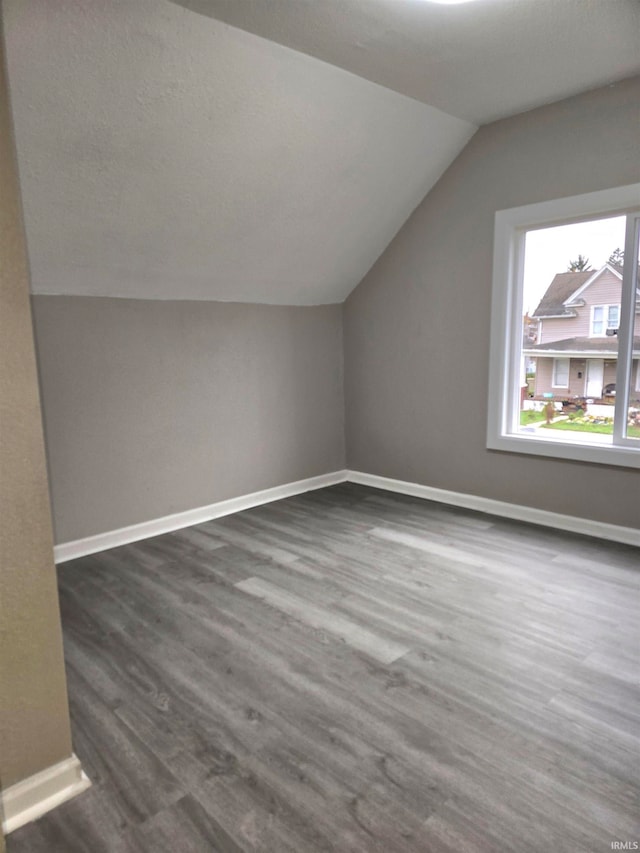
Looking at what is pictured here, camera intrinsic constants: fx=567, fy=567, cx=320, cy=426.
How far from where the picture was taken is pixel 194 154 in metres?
2.71

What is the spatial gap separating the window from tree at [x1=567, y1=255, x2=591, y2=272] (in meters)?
0.54

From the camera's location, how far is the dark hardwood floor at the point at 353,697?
1472mm

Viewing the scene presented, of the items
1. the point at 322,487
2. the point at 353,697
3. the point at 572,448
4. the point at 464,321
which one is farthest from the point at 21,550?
the point at 322,487

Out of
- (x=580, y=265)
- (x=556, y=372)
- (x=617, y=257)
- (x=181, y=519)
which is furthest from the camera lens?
(x=181, y=519)

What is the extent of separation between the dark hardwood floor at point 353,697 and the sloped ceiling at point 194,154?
1.71 metres

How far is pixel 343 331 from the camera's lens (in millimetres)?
4637

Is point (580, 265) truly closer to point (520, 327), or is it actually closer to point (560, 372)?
point (520, 327)

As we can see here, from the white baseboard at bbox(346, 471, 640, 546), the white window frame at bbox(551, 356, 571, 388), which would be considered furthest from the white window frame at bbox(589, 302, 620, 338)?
the white baseboard at bbox(346, 471, 640, 546)

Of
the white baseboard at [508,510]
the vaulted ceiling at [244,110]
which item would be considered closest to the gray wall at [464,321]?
the white baseboard at [508,510]

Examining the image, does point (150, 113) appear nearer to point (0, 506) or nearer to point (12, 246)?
point (12, 246)

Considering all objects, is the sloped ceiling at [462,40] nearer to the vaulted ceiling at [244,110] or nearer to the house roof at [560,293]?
the vaulted ceiling at [244,110]

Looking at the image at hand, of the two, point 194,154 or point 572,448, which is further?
point 572,448

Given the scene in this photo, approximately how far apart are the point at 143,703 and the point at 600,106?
361 cm

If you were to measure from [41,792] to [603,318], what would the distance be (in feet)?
11.2
